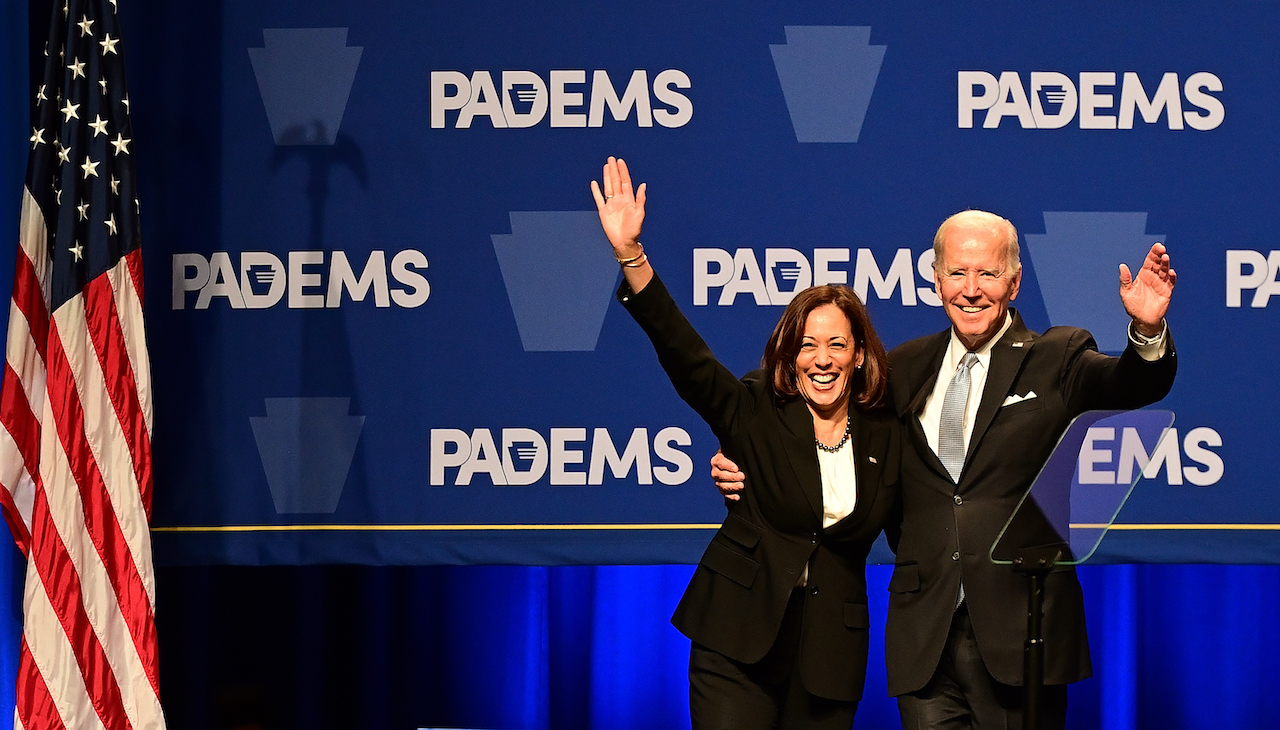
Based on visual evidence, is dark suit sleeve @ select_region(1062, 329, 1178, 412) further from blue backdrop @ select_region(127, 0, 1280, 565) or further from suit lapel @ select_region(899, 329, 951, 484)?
blue backdrop @ select_region(127, 0, 1280, 565)

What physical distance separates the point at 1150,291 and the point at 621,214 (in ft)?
3.21

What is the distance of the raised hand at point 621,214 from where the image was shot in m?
2.42

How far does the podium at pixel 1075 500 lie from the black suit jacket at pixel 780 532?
0.71 m

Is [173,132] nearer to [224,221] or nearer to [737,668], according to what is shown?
[224,221]

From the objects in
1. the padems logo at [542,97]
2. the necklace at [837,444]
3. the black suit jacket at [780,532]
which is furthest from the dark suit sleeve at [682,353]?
the padems logo at [542,97]

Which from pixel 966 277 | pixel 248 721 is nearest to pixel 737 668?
pixel 966 277

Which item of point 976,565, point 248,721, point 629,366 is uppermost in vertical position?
point 629,366

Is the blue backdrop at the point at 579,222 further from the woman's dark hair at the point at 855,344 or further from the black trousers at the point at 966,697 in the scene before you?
the black trousers at the point at 966,697

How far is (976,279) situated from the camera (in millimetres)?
2318

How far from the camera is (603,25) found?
3.68 m

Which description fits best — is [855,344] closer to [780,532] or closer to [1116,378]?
[780,532]

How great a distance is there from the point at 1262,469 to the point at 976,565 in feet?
5.58

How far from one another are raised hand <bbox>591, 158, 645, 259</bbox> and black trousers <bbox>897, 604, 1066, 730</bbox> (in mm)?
935

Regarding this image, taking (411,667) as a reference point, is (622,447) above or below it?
above
